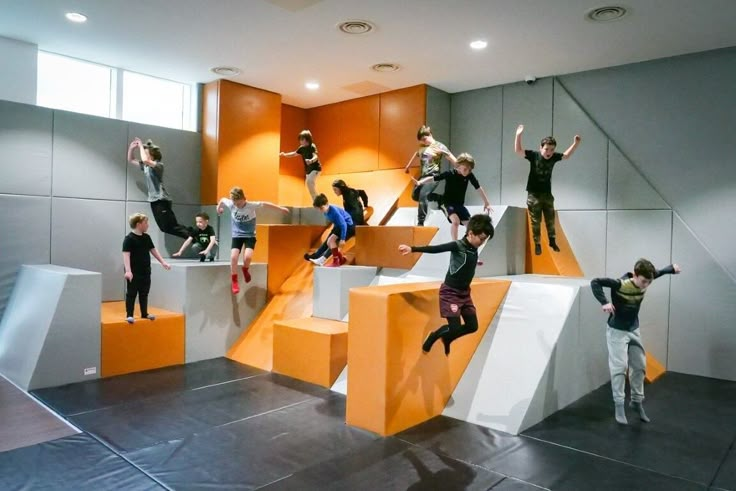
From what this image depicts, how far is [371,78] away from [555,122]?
290 cm

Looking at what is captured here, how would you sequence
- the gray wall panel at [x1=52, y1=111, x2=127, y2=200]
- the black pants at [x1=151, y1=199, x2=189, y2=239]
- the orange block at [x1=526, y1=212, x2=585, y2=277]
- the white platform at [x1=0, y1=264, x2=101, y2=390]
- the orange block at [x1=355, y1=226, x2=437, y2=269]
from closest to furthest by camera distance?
the white platform at [x1=0, y1=264, x2=101, y2=390] → the orange block at [x1=355, y1=226, x2=437, y2=269] → the gray wall panel at [x1=52, y1=111, x2=127, y2=200] → the orange block at [x1=526, y1=212, x2=585, y2=277] → the black pants at [x1=151, y1=199, x2=189, y2=239]

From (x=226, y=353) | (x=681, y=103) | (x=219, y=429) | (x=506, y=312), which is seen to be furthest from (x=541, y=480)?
(x=681, y=103)

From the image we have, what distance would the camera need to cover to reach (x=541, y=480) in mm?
3428

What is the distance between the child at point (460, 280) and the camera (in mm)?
4125

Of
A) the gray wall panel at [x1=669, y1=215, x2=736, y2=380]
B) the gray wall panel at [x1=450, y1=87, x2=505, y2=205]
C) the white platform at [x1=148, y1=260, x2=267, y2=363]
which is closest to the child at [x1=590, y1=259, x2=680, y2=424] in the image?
the gray wall panel at [x1=669, y1=215, x2=736, y2=380]

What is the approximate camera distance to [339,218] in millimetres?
7199

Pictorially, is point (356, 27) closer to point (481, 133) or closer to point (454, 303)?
point (481, 133)

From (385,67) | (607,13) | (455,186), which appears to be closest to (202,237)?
(385,67)

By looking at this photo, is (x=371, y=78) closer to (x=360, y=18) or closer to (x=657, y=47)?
(x=360, y=18)

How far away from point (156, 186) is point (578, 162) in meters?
6.12

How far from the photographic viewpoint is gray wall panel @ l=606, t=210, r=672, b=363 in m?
6.72

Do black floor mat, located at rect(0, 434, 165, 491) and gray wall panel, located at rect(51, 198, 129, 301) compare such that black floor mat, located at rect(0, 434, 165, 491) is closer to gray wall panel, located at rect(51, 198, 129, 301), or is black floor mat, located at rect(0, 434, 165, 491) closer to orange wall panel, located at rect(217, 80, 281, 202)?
gray wall panel, located at rect(51, 198, 129, 301)

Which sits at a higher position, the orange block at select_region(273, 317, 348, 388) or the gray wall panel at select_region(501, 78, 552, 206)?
the gray wall panel at select_region(501, 78, 552, 206)

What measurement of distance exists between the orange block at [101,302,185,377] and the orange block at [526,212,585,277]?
4.72 meters
